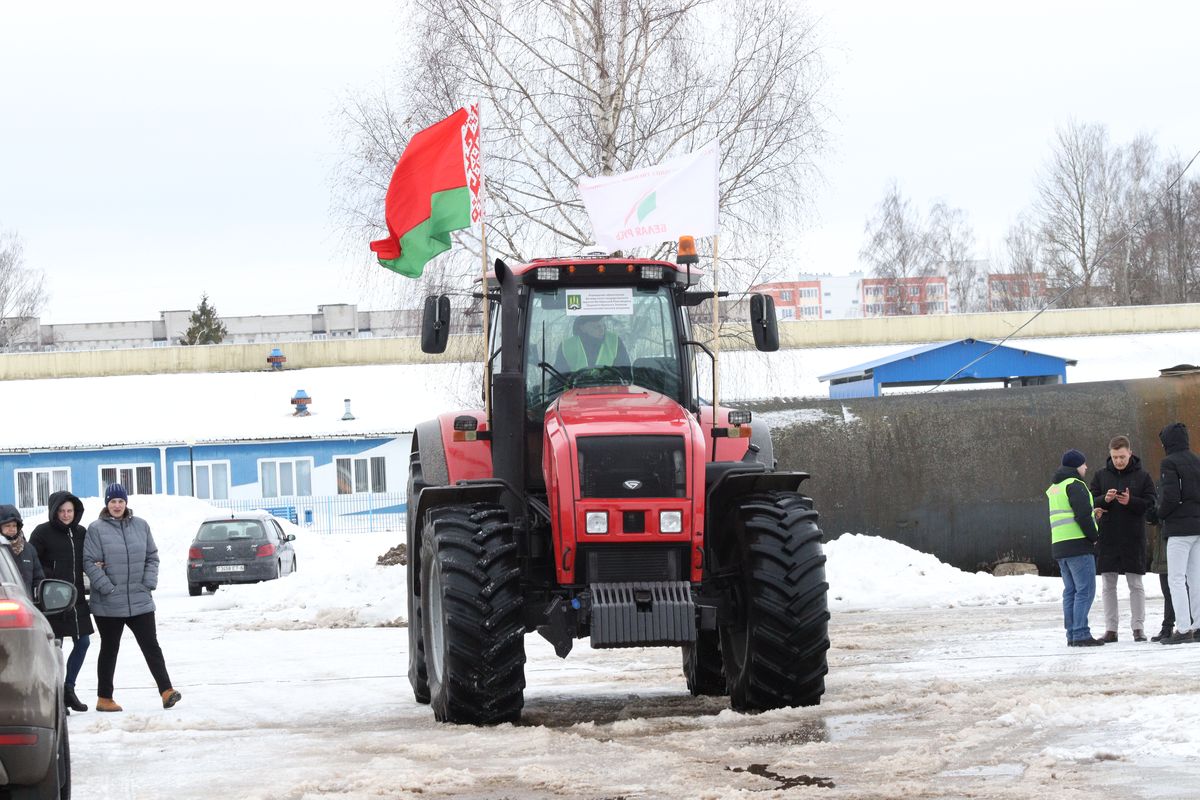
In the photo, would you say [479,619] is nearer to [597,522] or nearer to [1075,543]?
[597,522]

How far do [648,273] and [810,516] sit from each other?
197 centimetres

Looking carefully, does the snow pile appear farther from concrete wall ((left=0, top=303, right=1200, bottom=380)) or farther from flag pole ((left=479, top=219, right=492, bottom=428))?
concrete wall ((left=0, top=303, right=1200, bottom=380))

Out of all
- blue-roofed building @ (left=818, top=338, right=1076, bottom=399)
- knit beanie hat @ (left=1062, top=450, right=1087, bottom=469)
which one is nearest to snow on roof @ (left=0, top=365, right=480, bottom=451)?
Result: blue-roofed building @ (left=818, top=338, right=1076, bottom=399)

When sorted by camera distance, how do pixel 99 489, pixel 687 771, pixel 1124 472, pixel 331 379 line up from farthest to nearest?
pixel 331 379, pixel 99 489, pixel 1124 472, pixel 687 771

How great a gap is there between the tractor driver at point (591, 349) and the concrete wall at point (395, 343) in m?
40.5

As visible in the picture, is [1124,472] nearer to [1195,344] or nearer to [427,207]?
[427,207]

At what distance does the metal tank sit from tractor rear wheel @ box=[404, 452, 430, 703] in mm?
9168

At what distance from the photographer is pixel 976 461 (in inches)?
788

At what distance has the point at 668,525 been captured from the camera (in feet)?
30.1

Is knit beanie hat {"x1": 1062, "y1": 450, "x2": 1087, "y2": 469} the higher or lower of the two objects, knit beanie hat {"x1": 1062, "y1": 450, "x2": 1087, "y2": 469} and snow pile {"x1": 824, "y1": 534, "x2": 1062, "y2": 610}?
the higher

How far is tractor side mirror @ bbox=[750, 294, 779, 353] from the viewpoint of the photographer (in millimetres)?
10094

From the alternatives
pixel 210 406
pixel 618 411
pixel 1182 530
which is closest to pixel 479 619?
Answer: pixel 618 411

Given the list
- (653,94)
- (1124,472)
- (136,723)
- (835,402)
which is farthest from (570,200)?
(136,723)

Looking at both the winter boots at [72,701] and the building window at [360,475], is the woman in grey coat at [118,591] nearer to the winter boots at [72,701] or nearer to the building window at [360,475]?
the winter boots at [72,701]
